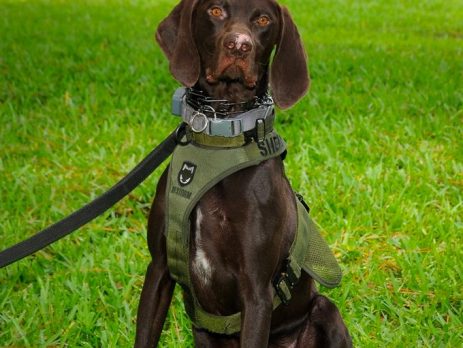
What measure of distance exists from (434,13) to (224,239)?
40.6ft

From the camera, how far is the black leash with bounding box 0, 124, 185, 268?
3.05 meters

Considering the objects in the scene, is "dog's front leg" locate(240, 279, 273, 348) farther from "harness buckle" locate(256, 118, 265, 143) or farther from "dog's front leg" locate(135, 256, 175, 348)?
"harness buckle" locate(256, 118, 265, 143)

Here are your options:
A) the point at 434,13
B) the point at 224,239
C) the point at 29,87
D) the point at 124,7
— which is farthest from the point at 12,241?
the point at 434,13

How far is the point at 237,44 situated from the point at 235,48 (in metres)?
0.01

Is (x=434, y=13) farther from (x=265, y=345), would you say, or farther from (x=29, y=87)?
(x=265, y=345)

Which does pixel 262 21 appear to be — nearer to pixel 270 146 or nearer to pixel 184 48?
pixel 184 48

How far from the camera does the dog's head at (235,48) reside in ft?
9.45

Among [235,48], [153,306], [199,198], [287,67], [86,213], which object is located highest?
[235,48]

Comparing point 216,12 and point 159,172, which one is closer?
point 216,12

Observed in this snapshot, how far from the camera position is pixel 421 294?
419cm

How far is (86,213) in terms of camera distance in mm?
3117

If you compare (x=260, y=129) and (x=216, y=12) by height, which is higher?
(x=216, y=12)

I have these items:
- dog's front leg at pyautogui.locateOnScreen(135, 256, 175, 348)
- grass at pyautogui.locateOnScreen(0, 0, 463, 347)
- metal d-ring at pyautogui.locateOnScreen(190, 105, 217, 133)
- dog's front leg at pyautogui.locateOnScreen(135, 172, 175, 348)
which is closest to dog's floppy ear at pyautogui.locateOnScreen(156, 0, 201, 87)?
metal d-ring at pyautogui.locateOnScreen(190, 105, 217, 133)

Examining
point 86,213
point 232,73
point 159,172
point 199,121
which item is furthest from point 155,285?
point 159,172
